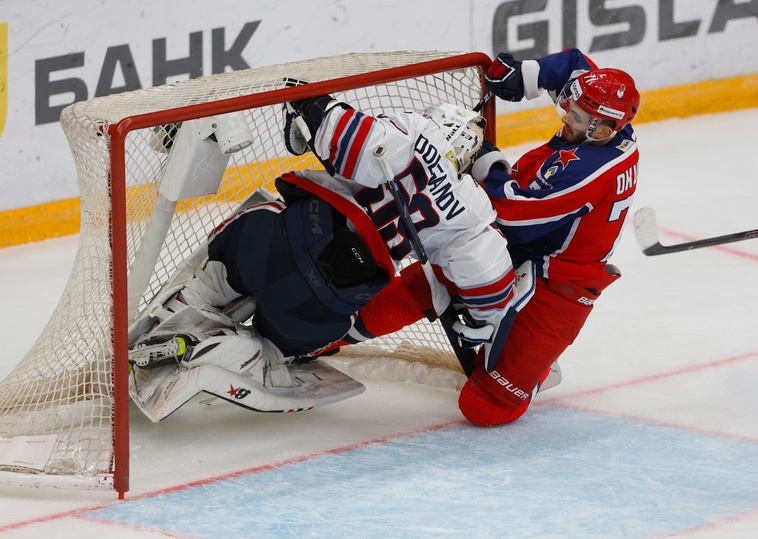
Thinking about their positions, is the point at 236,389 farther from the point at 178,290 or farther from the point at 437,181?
the point at 437,181

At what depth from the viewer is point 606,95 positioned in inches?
131

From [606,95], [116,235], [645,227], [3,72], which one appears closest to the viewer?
[116,235]

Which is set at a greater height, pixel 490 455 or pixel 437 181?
pixel 437 181

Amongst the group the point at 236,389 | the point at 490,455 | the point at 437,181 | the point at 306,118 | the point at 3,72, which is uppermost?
the point at 306,118

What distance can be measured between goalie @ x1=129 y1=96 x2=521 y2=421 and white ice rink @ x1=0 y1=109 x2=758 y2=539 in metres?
0.19

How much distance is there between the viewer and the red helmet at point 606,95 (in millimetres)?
3332

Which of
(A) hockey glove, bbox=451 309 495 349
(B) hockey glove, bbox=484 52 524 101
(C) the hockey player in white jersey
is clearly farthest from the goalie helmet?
(A) hockey glove, bbox=451 309 495 349

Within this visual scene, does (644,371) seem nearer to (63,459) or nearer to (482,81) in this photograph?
(482,81)

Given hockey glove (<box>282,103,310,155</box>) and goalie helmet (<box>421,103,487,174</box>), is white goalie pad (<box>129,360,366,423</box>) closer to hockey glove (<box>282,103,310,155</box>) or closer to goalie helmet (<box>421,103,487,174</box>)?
hockey glove (<box>282,103,310,155</box>)

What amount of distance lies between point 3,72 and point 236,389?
6.16 feet

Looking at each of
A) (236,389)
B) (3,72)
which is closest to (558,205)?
(236,389)

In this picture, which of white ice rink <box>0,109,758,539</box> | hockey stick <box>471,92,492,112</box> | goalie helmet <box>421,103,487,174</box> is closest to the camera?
white ice rink <box>0,109,758,539</box>

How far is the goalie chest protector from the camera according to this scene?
3238mm

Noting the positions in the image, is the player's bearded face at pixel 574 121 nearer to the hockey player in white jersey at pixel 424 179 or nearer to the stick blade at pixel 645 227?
the hockey player in white jersey at pixel 424 179
